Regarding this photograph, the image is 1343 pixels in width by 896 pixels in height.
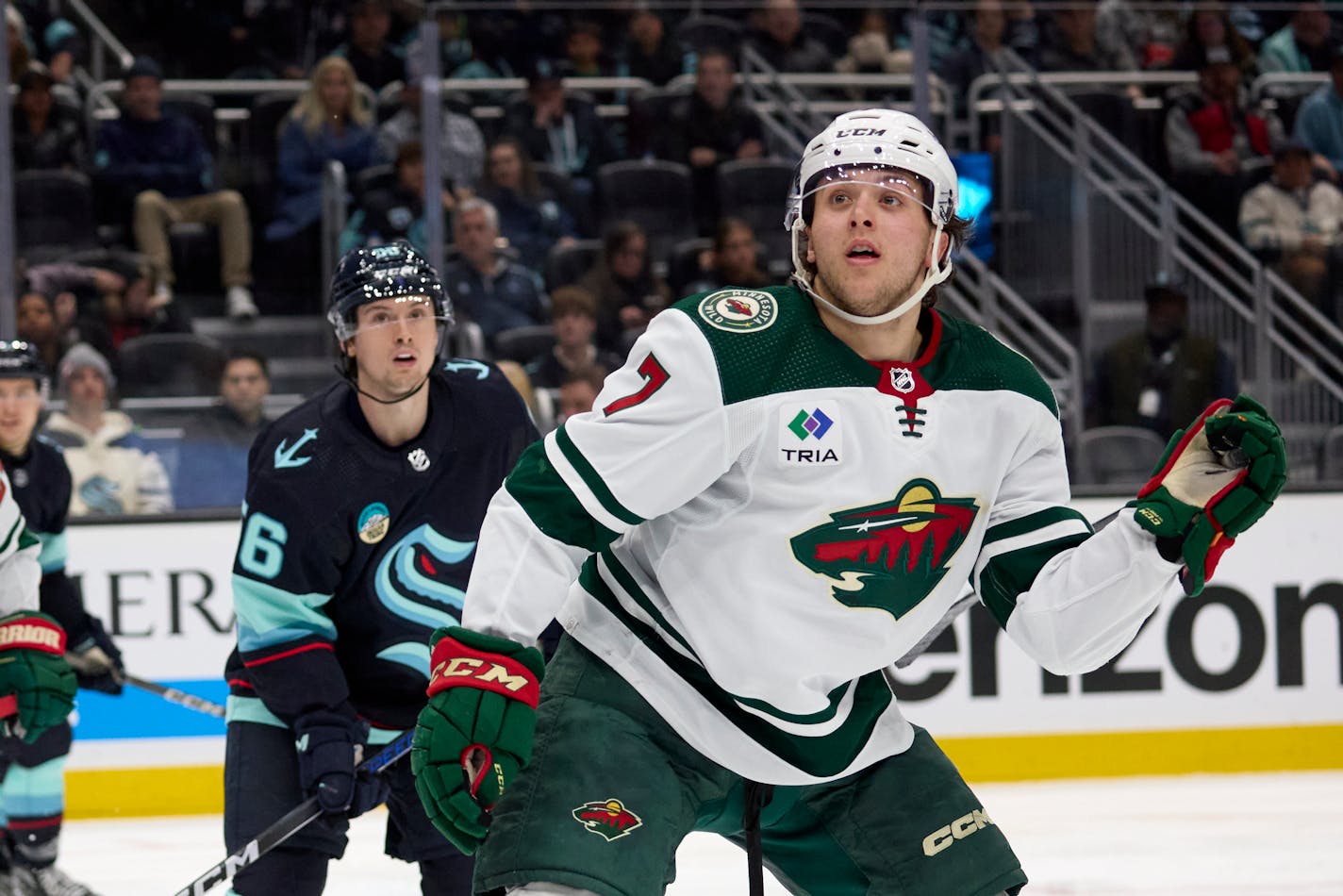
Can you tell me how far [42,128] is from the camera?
6102 millimetres

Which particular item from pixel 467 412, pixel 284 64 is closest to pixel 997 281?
pixel 284 64

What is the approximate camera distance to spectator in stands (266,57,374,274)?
612 centimetres

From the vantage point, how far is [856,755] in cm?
206

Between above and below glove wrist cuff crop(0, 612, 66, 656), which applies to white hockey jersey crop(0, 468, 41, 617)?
above

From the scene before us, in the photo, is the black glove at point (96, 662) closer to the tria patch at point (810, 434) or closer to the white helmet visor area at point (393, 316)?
the white helmet visor area at point (393, 316)

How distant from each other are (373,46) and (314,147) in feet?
2.52

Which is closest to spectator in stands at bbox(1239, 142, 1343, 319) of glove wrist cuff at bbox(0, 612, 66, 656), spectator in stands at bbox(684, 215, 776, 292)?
spectator in stands at bbox(684, 215, 776, 292)

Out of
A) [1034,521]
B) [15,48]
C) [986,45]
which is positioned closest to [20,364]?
[15,48]

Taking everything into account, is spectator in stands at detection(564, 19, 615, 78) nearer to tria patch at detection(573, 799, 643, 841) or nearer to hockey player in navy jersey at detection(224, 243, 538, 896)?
hockey player in navy jersey at detection(224, 243, 538, 896)

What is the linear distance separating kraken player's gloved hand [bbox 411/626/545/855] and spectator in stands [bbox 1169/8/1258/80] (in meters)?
5.88

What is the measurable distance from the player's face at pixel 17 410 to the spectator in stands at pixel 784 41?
3758 millimetres

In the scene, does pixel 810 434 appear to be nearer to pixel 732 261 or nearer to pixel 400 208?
pixel 400 208

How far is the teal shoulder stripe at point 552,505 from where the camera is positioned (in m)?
1.87

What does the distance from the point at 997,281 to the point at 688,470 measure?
4.41 m
